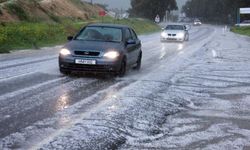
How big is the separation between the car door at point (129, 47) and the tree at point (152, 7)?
107 meters

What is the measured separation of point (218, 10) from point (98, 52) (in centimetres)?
14259

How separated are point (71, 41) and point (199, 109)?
19.4ft

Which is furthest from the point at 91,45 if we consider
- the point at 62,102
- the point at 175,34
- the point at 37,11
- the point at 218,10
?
the point at 218,10

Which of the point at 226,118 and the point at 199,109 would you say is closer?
the point at 226,118

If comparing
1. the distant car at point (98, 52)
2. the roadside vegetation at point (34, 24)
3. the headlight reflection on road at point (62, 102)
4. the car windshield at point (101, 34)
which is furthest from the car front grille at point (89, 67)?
the roadside vegetation at point (34, 24)

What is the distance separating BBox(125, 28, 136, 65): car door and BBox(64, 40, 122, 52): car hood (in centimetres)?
49

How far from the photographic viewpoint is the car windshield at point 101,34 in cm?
1442

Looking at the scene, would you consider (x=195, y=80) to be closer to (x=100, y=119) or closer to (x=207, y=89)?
(x=207, y=89)

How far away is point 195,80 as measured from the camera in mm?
13523

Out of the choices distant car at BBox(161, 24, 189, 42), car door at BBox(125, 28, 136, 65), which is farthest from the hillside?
car door at BBox(125, 28, 136, 65)

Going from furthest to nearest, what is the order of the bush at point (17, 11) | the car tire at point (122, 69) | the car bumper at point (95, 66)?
1. the bush at point (17, 11)
2. the car tire at point (122, 69)
3. the car bumper at point (95, 66)

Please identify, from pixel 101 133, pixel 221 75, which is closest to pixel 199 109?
pixel 101 133

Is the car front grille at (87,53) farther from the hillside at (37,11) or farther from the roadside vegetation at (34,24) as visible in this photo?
the hillside at (37,11)

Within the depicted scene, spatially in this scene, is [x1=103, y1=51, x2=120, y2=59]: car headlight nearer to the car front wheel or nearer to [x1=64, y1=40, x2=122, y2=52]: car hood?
[x1=64, y1=40, x2=122, y2=52]: car hood
